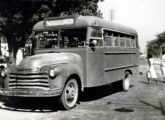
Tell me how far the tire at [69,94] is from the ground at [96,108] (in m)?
0.18

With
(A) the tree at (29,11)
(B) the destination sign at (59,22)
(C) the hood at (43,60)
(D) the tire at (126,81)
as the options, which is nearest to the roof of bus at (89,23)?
(B) the destination sign at (59,22)

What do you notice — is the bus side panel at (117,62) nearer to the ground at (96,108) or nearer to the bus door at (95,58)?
the bus door at (95,58)

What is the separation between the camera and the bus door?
357 inches

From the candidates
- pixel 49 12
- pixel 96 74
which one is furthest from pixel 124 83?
pixel 49 12

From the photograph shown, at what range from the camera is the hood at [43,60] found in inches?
307

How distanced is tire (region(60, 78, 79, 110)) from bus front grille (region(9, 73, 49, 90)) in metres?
0.66

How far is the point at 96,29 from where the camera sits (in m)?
9.41

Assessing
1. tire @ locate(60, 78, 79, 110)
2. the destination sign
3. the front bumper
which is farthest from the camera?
the destination sign

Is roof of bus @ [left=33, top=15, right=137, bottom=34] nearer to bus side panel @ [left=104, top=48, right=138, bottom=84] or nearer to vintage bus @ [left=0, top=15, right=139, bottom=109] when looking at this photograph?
vintage bus @ [left=0, top=15, right=139, bottom=109]

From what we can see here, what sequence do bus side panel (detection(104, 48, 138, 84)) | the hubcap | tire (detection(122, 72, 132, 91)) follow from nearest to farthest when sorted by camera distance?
1. the hubcap
2. bus side panel (detection(104, 48, 138, 84))
3. tire (detection(122, 72, 132, 91))

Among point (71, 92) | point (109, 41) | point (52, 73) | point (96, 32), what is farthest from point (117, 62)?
point (52, 73)

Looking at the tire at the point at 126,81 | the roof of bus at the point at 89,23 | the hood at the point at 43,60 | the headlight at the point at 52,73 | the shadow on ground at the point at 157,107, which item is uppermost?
the roof of bus at the point at 89,23

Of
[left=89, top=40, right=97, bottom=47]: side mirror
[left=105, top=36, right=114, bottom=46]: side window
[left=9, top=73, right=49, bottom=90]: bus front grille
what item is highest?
[left=105, top=36, right=114, bottom=46]: side window

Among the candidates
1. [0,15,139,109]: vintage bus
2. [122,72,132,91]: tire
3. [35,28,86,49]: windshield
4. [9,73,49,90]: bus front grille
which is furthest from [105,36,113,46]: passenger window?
[9,73,49,90]: bus front grille
